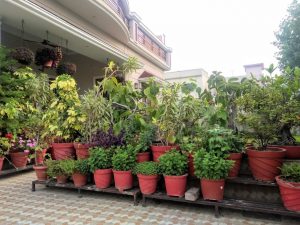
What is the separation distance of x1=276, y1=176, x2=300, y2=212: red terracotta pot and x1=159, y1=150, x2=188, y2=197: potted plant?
114 centimetres

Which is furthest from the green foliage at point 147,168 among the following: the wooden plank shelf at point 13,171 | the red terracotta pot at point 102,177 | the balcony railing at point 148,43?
the balcony railing at point 148,43

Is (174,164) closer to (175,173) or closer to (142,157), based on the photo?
(175,173)

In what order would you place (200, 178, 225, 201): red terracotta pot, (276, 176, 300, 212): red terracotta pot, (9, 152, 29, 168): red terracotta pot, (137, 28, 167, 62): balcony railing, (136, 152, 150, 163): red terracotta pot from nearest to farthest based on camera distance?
(276, 176, 300, 212): red terracotta pot < (200, 178, 225, 201): red terracotta pot < (136, 152, 150, 163): red terracotta pot < (9, 152, 29, 168): red terracotta pot < (137, 28, 167, 62): balcony railing

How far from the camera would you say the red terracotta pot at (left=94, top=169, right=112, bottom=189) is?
380 centimetres

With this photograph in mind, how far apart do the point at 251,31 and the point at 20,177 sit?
14916 mm

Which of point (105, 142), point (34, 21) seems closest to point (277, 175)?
point (105, 142)

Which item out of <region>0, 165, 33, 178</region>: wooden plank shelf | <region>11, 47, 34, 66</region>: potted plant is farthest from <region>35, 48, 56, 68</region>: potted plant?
<region>0, 165, 33, 178</region>: wooden plank shelf

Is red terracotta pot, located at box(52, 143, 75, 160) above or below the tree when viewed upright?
below

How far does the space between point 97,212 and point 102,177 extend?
23.3 inches

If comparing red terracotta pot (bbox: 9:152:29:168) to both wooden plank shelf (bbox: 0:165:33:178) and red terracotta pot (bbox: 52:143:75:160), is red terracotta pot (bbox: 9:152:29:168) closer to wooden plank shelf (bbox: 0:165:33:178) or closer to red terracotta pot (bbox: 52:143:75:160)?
wooden plank shelf (bbox: 0:165:33:178)

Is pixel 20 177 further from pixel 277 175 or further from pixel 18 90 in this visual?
pixel 277 175

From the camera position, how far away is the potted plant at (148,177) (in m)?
3.49

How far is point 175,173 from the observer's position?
3373mm

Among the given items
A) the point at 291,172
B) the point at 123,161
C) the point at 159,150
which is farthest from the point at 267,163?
the point at 123,161
